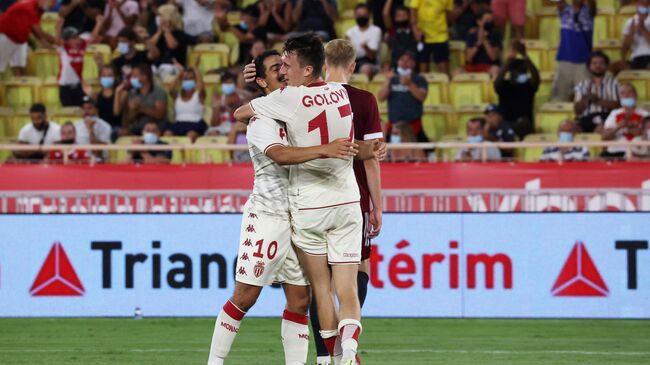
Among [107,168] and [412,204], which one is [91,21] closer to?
[107,168]

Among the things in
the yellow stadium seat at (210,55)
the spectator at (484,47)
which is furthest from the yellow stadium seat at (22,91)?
the spectator at (484,47)

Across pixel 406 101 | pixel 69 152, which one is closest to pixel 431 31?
pixel 406 101

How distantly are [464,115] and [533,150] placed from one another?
200 cm

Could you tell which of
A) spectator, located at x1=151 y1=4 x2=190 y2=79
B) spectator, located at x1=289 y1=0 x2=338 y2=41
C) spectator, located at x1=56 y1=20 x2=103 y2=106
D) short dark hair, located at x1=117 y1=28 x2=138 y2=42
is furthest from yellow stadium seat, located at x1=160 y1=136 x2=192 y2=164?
short dark hair, located at x1=117 y1=28 x2=138 y2=42

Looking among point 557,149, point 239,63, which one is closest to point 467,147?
point 557,149

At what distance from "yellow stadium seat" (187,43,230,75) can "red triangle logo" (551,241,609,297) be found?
28.8 feet

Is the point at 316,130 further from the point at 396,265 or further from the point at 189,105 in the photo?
the point at 189,105

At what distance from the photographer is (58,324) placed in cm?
1341

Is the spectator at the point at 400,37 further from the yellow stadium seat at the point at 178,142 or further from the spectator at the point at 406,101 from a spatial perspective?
the yellow stadium seat at the point at 178,142

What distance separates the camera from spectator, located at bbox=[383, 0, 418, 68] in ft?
65.3

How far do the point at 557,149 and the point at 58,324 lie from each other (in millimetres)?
6824

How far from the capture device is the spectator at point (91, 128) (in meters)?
19.0

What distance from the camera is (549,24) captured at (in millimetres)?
21109

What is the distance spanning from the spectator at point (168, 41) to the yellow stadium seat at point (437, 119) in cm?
400
